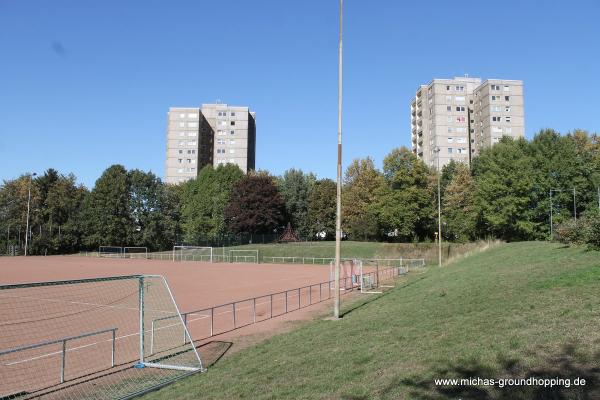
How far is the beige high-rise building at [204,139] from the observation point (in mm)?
114938

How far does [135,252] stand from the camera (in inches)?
3127

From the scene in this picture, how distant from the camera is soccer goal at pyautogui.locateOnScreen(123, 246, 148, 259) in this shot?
7562 cm

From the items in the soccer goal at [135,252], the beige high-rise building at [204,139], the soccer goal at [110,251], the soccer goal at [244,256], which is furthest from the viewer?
the beige high-rise building at [204,139]

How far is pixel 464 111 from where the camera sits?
9831 centimetres

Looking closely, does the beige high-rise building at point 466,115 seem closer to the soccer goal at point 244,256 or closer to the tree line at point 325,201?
the tree line at point 325,201

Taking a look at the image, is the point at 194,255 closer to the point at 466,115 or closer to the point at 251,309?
the point at 251,309

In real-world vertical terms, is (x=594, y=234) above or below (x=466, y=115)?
below

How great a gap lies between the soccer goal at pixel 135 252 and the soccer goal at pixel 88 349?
4833cm

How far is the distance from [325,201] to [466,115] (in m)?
37.4

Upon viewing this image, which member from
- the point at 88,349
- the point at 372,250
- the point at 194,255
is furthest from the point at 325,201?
the point at 88,349

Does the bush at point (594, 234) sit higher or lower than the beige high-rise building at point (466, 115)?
lower

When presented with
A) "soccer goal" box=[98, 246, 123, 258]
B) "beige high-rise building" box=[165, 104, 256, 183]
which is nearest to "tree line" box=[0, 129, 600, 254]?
"soccer goal" box=[98, 246, 123, 258]

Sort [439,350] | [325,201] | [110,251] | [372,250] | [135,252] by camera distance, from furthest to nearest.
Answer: [325,201] < [110,251] < [135,252] < [372,250] < [439,350]

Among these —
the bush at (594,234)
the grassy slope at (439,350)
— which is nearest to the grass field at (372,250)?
the bush at (594,234)
